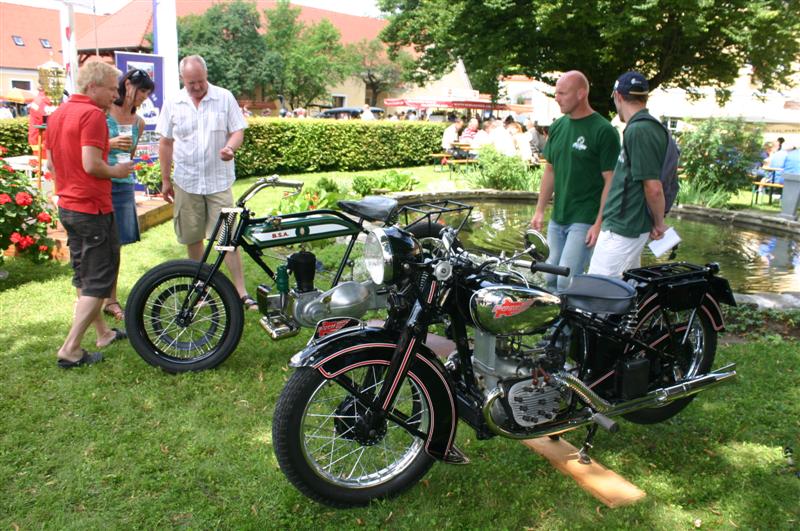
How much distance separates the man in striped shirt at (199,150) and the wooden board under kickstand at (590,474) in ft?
8.84

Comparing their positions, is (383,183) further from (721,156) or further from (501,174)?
(721,156)

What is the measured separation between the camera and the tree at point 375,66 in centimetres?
5997

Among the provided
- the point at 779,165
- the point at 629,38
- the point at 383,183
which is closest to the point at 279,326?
the point at 383,183

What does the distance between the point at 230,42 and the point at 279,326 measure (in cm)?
5737

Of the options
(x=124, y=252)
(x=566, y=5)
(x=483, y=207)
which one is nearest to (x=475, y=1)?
(x=566, y=5)

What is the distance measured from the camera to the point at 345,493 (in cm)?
265

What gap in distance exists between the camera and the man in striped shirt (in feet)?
15.4

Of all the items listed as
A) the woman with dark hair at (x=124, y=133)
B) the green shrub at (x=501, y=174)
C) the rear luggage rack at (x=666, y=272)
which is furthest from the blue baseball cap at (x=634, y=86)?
the green shrub at (x=501, y=174)

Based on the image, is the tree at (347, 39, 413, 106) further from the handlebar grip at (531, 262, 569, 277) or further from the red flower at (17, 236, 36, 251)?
the handlebar grip at (531, 262, 569, 277)

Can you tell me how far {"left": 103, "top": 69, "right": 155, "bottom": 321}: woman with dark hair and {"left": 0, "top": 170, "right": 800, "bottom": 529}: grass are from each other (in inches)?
47.3

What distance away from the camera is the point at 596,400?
288 centimetres

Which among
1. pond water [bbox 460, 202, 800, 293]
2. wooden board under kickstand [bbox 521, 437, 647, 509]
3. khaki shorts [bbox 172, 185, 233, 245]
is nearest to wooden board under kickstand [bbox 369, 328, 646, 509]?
wooden board under kickstand [bbox 521, 437, 647, 509]

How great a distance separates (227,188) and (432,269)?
2892mm

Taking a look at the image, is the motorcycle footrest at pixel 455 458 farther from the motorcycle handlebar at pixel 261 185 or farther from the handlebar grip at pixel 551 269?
the motorcycle handlebar at pixel 261 185
